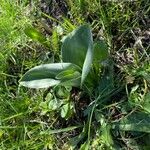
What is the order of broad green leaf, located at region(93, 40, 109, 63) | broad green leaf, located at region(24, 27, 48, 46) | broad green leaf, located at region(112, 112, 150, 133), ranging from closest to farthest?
broad green leaf, located at region(112, 112, 150, 133) → broad green leaf, located at region(93, 40, 109, 63) → broad green leaf, located at region(24, 27, 48, 46)

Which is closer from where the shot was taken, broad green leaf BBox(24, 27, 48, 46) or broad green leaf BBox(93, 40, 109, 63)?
broad green leaf BBox(93, 40, 109, 63)

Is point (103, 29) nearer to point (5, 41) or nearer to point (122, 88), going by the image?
point (122, 88)

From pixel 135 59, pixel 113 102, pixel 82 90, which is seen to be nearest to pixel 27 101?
pixel 82 90

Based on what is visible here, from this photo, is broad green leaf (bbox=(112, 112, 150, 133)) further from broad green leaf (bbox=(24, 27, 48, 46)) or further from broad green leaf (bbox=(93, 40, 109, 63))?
broad green leaf (bbox=(24, 27, 48, 46))

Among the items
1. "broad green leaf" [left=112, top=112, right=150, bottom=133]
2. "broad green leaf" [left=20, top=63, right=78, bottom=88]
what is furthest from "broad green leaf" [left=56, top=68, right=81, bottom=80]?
"broad green leaf" [left=112, top=112, right=150, bottom=133]

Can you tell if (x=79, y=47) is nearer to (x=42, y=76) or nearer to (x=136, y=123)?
(x=42, y=76)

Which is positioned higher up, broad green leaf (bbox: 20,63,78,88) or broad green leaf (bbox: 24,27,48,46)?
broad green leaf (bbox: 24,27,48,46)

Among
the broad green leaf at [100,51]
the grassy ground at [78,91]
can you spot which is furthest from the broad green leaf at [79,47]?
the grassy ground at [78,91]

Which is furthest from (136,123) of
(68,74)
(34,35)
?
(34,35)
